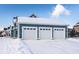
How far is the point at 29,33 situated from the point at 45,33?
0.49 metres

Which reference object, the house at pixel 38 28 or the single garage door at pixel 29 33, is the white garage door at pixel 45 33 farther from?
the single garage door at pixel 29 33

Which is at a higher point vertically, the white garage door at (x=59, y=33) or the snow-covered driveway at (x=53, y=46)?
the white garage door at (x=59, y=33)

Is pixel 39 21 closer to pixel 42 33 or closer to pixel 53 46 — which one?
pixel 42 33

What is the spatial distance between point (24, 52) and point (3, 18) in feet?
3.86

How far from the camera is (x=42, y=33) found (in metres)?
6.19

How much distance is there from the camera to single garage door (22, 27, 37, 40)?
603 centimetres

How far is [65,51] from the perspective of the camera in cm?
587

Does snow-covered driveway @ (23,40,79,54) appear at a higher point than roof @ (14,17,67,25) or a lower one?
lower

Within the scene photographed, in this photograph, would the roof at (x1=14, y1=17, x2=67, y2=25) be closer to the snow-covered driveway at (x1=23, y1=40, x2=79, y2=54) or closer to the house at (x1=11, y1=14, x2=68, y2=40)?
the house at (x1=11, y1=14, x2=68, y2=40)

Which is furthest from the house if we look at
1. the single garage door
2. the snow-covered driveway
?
the snow-covered driveway

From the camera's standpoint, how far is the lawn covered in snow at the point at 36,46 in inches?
228

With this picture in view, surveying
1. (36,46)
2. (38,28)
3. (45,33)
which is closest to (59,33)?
(45,33)

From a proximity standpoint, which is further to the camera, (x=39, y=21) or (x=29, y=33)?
(x=29, y=33)

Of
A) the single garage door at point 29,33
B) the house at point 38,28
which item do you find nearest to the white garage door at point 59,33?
the house at point 38,28
